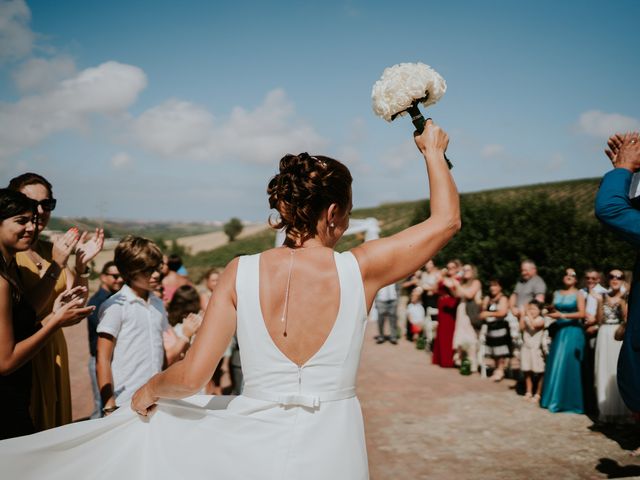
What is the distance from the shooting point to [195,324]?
3535mm

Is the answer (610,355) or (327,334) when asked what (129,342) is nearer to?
(327,334)

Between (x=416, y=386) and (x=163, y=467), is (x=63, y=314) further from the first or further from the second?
(x=416, y=386)

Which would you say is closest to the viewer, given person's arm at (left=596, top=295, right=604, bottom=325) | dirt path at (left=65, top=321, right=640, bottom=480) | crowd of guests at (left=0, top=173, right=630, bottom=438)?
crowd of guests at (left=0, top=173, right=630, bottom=438)

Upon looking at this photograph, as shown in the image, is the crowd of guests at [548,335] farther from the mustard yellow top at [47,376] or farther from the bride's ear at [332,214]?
the mustard yellow top at [47,376]

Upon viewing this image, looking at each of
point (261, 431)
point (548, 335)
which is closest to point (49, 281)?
point (261, 431)

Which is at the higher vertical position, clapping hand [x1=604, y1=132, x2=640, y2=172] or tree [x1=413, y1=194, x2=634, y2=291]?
clapping hand [x1=604, y1=132, x2=640, y2=172]

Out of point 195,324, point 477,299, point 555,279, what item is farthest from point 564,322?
point 555,279

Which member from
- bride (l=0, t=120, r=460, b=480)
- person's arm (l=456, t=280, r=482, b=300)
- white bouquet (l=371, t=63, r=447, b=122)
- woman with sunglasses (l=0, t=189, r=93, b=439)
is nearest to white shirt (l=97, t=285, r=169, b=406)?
woman with sunglasses (l=0, t=189, r=93, b=439)

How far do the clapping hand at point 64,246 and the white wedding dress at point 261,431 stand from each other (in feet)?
4.81

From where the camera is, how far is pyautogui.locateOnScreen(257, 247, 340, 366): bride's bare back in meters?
1.90

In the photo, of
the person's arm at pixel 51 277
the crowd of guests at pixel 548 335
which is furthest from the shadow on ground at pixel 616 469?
the person's arm at pixel 51 277

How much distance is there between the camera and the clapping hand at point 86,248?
3490 mm

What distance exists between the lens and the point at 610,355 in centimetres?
705

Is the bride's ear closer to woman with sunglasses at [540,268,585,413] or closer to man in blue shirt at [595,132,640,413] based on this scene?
man in blue shirt at [595,132,640,413]
